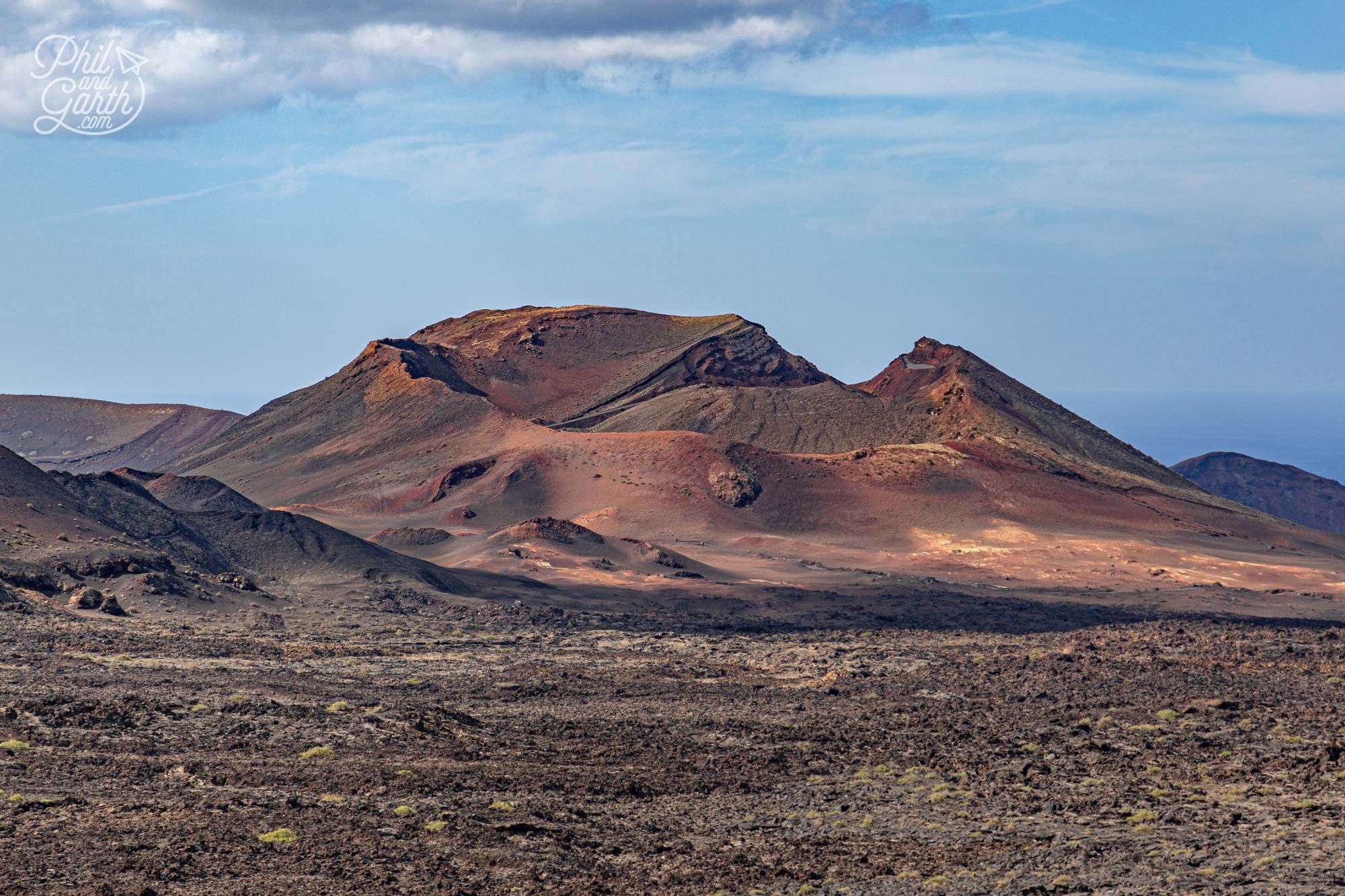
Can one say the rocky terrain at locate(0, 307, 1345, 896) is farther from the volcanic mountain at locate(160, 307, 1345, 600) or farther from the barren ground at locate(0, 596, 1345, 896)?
the volcanic mountain at locate(160, 307, 1345, 600)

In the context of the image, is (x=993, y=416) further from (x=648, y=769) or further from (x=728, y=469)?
(x=648, y=769)

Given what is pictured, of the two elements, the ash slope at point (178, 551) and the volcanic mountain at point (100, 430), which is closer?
the ash slope at point (178, 551)

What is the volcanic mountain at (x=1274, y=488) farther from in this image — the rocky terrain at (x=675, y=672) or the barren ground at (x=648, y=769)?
the barren ground at (x=648, y=769)

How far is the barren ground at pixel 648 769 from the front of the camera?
2131cm

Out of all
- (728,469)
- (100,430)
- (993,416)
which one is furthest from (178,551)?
(100,430)

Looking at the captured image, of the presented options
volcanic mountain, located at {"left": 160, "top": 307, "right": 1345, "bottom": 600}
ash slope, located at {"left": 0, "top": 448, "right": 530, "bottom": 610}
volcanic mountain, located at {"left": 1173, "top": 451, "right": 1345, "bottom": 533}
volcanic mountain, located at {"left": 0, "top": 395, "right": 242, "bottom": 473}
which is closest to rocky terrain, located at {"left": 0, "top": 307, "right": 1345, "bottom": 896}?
ash slope, located at {"left": 0, "top": 448, "right": 530, "bottom": 610}

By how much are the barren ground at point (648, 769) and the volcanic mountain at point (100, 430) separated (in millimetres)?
119739

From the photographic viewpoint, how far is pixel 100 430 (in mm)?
180875

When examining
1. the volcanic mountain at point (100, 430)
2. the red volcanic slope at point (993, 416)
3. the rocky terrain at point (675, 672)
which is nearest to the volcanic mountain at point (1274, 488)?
the red volcanic slope at point (993, 416)

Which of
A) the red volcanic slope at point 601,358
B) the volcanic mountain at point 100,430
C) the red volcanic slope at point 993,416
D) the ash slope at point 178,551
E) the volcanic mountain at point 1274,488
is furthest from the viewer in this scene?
the volcanic mountain at point 100,430

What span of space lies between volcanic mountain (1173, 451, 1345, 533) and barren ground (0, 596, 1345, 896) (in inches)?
4744

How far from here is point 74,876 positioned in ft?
64.6

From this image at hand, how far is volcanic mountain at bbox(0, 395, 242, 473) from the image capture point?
163 meters

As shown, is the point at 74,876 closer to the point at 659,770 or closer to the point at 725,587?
the point at 659,770
